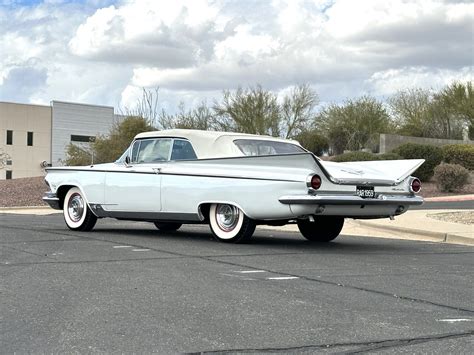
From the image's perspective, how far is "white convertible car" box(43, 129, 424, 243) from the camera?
9.12 metres

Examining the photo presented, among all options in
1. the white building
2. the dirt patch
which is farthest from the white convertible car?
the white building

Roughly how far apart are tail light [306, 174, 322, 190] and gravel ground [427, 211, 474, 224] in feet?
22.3

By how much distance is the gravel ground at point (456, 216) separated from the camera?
14.9 m

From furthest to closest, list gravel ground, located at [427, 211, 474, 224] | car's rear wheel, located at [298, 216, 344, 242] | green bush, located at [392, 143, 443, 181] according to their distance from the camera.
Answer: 1. green bush, located at [392, 143, 443, 181]
2. gravel ground, located at [427, 211, 474, 224]
3. car's rear wheel, located at [298, 216, 344, 242]

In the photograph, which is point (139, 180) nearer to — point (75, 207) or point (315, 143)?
point (75, 207)

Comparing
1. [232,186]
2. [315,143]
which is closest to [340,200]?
[232,186]

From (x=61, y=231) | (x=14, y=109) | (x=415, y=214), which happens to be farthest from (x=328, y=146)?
(x=14, y=109)

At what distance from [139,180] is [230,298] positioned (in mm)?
5120

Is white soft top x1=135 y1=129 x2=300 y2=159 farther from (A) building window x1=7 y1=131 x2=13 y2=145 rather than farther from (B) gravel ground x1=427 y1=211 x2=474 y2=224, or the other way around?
(A) building window x1=7 y1=131 x2=13 y2=145

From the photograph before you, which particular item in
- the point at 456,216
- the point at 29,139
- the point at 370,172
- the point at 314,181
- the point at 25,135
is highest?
the point at 25,135

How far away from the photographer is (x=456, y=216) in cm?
1571

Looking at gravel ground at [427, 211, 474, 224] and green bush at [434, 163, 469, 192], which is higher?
green bush at [434, 163, 469, 192]

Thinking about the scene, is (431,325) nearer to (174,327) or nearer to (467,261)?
(174,327)

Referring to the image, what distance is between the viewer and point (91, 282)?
683cm
